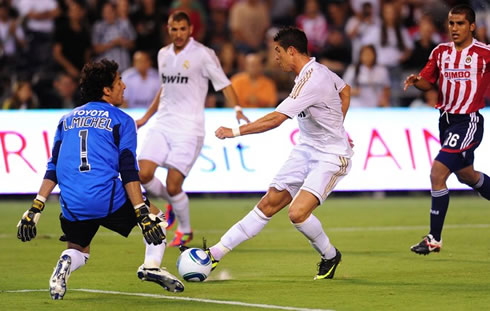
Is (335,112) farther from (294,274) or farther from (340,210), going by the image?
(340,210)

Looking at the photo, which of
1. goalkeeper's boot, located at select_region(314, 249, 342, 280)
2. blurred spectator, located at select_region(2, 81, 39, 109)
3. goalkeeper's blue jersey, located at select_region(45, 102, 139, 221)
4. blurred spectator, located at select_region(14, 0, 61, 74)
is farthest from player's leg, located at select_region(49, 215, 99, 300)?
blurred spectator, located at select_region(14, 0, 61, 74)

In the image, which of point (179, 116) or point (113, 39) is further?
point (113, 39)

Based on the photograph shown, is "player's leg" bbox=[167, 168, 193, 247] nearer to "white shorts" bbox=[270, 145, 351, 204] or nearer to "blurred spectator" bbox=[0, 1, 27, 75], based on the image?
Result: "white shorts" bbox=[270, 145, 351, 204]

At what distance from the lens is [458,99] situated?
10.4 metres

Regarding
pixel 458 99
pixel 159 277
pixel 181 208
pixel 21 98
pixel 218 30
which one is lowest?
pixel 21 98

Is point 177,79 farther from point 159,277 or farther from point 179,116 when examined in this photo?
point 159,277

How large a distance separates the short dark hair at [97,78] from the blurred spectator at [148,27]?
10891mm

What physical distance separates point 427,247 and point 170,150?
3238 millimetres

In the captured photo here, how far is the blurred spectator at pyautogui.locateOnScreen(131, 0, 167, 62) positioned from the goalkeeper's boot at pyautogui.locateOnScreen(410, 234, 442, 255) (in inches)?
387

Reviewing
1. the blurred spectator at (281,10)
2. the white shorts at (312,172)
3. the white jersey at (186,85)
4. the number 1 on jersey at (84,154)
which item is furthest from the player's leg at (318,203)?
the blurred spectator at (281,10)

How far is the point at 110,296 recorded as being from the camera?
8258 mm

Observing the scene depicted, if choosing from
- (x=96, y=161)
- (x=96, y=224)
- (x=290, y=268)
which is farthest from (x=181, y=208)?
(x=96, y=161)

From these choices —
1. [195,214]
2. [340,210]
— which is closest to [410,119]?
[340,210]

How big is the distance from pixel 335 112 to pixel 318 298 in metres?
1.81
